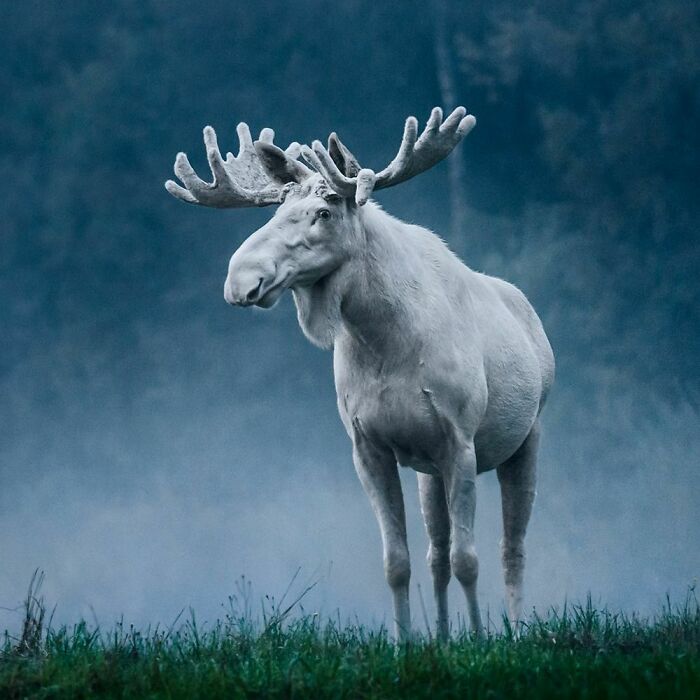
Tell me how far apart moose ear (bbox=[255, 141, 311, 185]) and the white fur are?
219mm

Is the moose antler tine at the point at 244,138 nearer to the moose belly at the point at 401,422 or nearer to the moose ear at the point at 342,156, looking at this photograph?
the moose ear at the point at 342,156

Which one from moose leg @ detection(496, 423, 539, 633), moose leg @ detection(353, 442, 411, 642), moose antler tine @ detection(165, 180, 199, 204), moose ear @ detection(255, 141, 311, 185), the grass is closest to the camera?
the grass

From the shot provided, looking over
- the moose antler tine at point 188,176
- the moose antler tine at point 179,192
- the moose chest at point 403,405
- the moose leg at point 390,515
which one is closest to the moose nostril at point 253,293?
the moose chest at point 403,405

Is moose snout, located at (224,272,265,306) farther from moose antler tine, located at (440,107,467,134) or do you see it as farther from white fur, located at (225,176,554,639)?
moose antler tine, located at (440,107,467,134)

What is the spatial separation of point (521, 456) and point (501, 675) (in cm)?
326

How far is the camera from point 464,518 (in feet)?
24.9

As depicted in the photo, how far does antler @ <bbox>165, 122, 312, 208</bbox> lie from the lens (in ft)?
24.6

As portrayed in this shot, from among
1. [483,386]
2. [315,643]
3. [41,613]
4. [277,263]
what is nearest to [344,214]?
[277,263]

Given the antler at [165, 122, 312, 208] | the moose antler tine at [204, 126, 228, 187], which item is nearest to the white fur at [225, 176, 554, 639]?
the antler at [165, 122, 312, 208]

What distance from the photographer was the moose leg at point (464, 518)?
24.7 feet

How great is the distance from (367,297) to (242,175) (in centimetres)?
112

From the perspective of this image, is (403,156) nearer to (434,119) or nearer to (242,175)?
(434,119)

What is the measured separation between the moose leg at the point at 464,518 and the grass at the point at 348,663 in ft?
1.01

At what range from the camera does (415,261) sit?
773 centimetres
